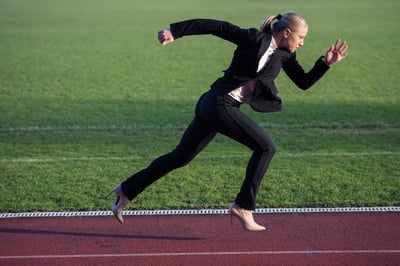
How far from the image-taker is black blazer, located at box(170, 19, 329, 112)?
234 inches

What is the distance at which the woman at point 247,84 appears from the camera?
19.7ft

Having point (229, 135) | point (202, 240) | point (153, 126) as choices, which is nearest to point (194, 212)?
point (202, 240)

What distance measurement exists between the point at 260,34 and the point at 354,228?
236 centimetres

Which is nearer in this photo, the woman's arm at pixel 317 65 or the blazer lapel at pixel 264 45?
the blazer lapel at pixel 264 45

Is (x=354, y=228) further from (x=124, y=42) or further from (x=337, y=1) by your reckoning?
(x=337, y=1)

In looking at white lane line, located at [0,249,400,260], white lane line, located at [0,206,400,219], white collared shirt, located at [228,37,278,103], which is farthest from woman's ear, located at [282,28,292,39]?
white lane line, located at [0,206,400,219]

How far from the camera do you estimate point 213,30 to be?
19.6 ft

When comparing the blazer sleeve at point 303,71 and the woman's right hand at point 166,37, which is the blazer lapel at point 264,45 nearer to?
the blazer sleeve at point 303,71

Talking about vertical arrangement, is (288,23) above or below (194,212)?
above

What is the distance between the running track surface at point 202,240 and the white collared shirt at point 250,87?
145 cm

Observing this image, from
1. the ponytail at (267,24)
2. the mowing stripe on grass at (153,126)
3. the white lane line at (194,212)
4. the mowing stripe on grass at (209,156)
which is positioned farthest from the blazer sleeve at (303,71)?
the mowing stripe on grass at (153,126)

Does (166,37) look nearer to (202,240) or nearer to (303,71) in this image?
(303,71)

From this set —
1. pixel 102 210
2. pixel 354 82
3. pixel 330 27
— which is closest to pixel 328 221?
pixel 102 210

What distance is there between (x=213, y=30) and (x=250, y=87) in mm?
632
